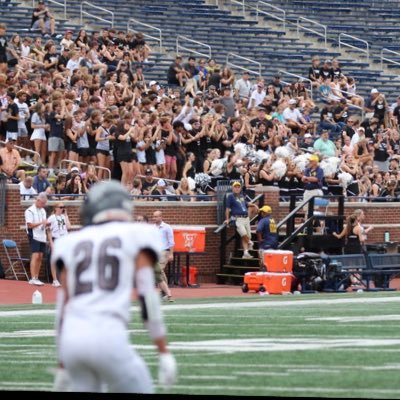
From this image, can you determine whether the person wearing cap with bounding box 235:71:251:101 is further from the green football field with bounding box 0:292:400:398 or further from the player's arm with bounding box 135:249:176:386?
the player's arm with bounding box 135:249:176:386

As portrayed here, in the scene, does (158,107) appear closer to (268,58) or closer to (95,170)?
(95,170)

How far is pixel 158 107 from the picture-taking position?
2952 cm

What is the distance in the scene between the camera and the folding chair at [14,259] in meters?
26.6

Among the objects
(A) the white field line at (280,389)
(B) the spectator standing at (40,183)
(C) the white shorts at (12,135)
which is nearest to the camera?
(A) the white field line at (280,389)

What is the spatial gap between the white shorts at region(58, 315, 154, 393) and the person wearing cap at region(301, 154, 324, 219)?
21507mm

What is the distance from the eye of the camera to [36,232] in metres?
25.7

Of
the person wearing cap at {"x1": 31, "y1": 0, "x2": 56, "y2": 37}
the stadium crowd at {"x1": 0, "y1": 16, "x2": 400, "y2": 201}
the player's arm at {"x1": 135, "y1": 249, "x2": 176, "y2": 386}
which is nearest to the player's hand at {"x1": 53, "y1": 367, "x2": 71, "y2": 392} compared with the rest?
the player's arm at {"x1": 135, "y1": 249, "x2": 176, "y2": 386}

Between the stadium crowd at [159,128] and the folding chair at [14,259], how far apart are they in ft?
3.31

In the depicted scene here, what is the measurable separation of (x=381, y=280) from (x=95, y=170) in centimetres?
560

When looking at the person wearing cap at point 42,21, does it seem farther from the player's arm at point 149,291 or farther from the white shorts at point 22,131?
the player's arm at point 149,291

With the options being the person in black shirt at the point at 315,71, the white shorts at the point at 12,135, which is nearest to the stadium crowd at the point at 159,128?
the white shorts at the point at 12,135

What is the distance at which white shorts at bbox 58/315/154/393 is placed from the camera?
6934mm

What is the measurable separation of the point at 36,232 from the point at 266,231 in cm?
438

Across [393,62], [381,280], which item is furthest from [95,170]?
[393,62]
